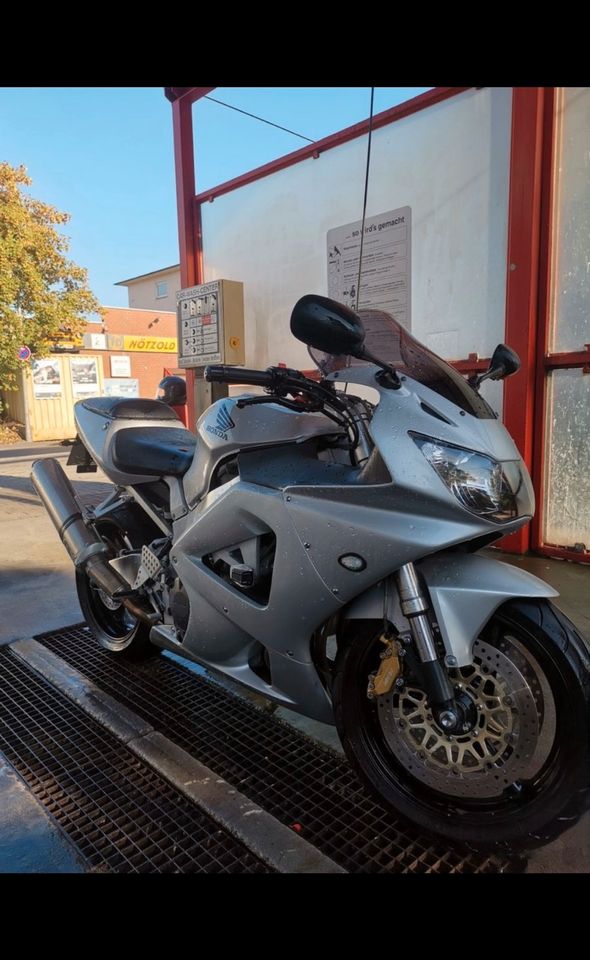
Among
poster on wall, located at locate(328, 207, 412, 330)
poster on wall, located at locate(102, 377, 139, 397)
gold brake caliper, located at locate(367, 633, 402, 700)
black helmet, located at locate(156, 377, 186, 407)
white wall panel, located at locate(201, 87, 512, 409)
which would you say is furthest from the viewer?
poster on wall, located at locate(102, 377, 139, 397)

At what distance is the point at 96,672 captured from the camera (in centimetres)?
297

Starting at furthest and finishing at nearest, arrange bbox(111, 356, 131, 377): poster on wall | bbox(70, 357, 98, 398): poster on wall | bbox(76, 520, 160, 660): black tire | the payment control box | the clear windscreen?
bbox(111, 356, 131, 377): poster on wall
bbox(70, 357, 98, 398): poster on wall
the payment control box
bbox(76, 520, 160, 660): black tire
the clear windscreen

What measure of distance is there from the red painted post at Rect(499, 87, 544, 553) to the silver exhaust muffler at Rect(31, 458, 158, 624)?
2978mm

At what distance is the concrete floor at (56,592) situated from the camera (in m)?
1.76

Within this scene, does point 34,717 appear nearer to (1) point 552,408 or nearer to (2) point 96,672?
(2) point 96,672

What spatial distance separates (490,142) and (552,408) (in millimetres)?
1949

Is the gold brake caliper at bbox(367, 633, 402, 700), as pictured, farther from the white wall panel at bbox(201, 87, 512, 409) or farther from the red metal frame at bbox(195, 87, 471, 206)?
the red metal frame at bbox(195, 87, 471, 206)

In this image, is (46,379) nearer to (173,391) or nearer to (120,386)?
(120,386)

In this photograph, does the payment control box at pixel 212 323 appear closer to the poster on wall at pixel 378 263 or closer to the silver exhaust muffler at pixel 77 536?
the poster on wall at pixel 378 263

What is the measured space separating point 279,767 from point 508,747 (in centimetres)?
87

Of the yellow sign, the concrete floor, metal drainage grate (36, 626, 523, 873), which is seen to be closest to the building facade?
the yellow sign

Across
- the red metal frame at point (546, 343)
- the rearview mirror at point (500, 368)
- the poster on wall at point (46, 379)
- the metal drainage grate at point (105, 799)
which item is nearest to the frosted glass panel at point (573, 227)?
the red metal frame at point (546, 343)

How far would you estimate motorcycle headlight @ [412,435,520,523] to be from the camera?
1.58m

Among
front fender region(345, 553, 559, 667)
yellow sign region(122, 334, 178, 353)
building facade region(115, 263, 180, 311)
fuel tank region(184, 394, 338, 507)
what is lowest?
front fender region(345, 553, 559, 667)
